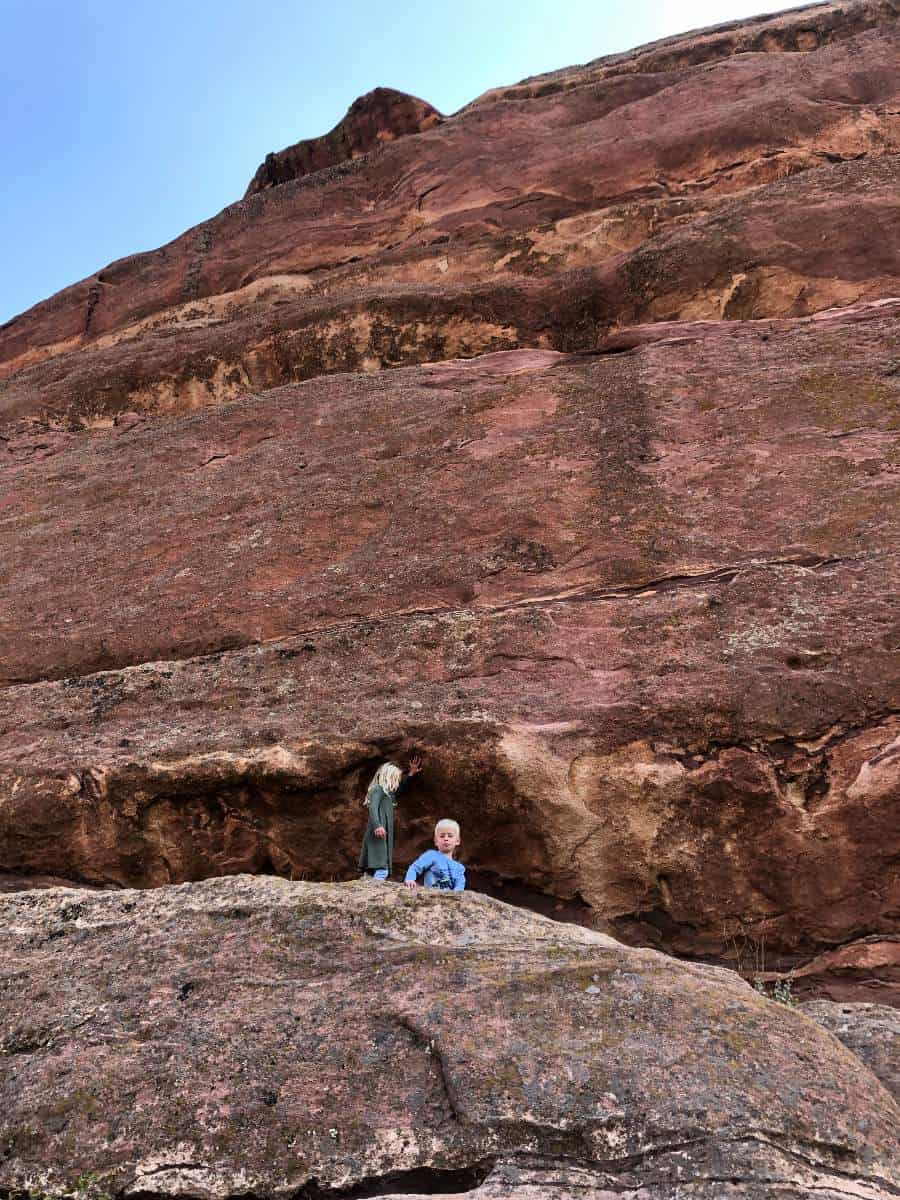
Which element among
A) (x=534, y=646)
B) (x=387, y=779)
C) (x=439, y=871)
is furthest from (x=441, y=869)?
(x=534, y=646)

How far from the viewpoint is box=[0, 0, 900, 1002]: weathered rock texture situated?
7.06m

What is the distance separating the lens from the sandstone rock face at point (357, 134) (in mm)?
26734

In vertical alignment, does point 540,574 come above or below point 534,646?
above

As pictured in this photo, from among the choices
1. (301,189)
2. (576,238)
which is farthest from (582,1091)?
(301,189)

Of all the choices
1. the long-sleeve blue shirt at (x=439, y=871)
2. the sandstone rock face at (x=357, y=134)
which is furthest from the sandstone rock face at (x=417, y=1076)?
the sandstone rock face at (x=357, y=134)

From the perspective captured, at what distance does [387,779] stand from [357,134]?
25595mm

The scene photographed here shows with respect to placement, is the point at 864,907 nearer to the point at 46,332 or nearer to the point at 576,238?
the point at 576,238

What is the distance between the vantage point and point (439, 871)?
21.8 feet

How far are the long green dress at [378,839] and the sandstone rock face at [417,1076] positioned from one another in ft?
6.66

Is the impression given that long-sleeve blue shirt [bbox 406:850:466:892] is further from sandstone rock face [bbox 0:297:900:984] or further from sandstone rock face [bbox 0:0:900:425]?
sandstone rock face [bbox 0:0:900:425]

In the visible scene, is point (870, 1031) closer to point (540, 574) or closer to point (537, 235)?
point (540, 574)

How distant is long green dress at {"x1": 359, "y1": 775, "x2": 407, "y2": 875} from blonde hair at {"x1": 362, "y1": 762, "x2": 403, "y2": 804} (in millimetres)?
26

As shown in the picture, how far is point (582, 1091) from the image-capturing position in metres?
3.82

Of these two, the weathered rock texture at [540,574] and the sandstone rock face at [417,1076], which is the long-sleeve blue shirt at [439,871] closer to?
the weathered rock texture at [540,574]
